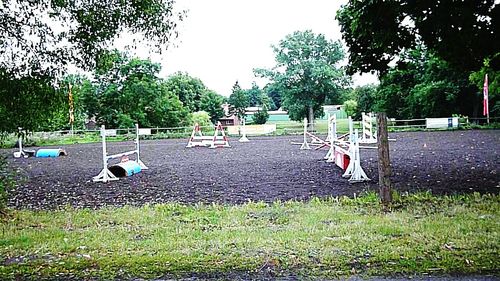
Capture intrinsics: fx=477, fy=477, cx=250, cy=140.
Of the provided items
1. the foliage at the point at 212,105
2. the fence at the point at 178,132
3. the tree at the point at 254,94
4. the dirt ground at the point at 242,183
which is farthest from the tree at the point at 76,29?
the tree at the point at 254,94

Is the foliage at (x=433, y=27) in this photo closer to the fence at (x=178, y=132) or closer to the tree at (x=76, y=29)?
the tree at (x=76, y=29)

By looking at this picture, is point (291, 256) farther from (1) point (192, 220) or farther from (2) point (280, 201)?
(2) point (280, 201)

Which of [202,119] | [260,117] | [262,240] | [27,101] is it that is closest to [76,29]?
[27,101]

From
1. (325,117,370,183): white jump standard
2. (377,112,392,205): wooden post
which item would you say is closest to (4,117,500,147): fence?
(325,117,370,183): white jump standard

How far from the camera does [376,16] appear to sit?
1013 centimetres

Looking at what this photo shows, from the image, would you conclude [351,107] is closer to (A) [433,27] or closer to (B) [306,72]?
(B) [306,72]

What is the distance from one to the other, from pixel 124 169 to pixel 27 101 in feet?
27.7

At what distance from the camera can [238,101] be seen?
72062 millimetres

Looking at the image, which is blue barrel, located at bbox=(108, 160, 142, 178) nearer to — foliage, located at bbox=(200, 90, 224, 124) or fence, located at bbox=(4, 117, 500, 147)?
fence, located at bbox=(4, 117, 500, 147)

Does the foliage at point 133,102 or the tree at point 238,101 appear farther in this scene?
the tree at point 238,101

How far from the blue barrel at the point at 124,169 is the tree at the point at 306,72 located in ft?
149

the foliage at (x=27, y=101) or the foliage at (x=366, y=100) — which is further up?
the foliage at (x=366, y=100)

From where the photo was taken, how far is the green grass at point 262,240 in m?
3.93

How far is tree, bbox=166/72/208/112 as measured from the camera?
6361 cm
